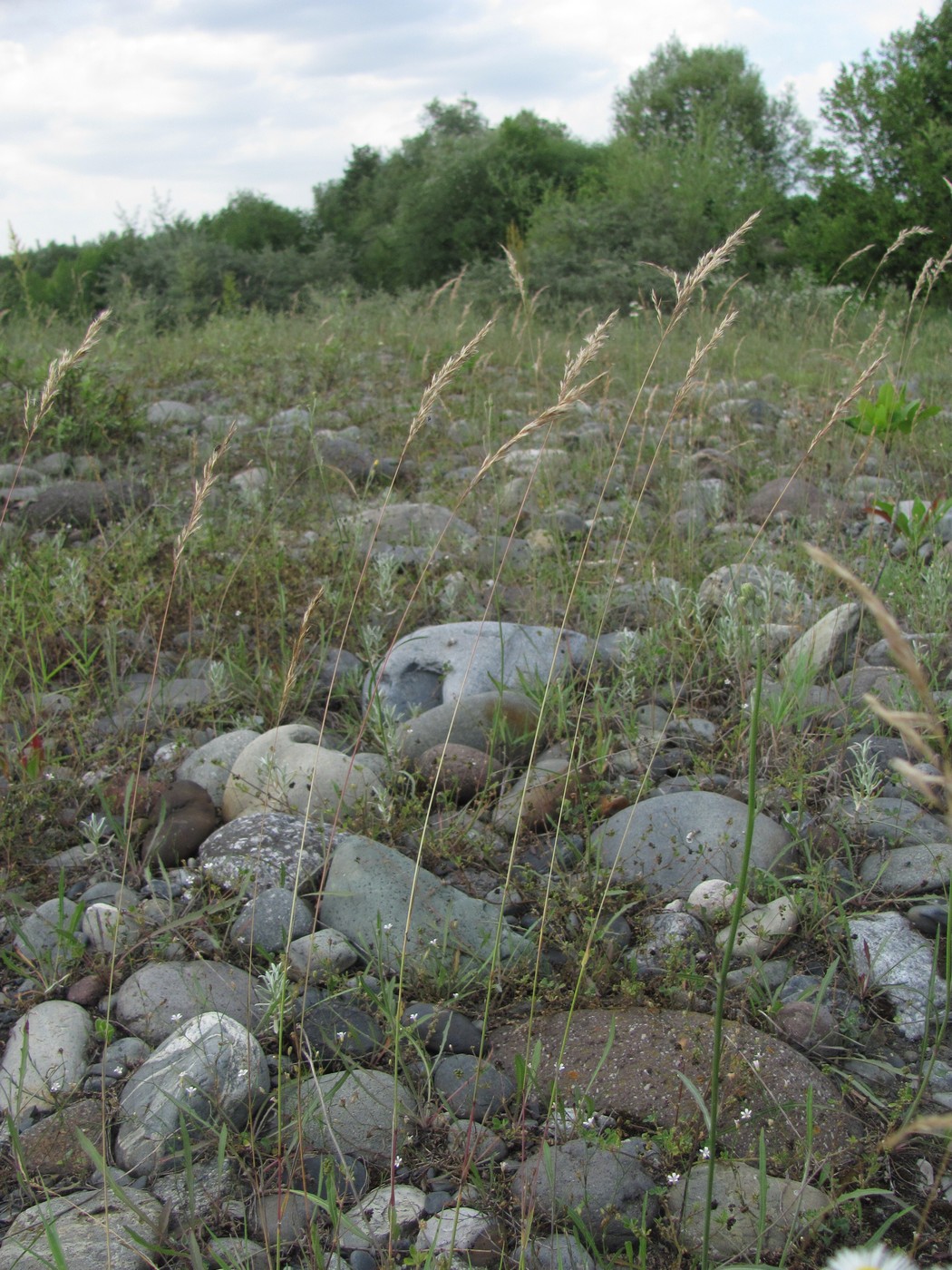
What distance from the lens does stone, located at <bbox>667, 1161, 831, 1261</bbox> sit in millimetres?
1315

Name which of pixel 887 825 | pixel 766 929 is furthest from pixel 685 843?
pixel 887 825

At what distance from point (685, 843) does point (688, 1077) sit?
0.59 metres

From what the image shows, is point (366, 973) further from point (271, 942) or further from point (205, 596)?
point (205, 596)

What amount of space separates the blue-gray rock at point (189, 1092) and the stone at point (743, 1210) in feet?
2.18

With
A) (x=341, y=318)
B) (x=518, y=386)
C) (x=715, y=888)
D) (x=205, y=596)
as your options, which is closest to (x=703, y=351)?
(x=715, y=888)

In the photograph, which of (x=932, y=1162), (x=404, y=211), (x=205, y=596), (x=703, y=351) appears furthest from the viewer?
(x=404, y=211)

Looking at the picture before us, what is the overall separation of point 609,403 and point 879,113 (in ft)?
35.6

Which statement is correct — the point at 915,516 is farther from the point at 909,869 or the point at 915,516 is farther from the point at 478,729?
the point at 478,729

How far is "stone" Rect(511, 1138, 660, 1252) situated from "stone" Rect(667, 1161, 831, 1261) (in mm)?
56

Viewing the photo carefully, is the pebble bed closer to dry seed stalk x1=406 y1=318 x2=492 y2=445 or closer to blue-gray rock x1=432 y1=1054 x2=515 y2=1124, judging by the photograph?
blue-gray rock x1=432 y1=1054 x2=515 y2=1124

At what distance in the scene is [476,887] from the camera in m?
2.12

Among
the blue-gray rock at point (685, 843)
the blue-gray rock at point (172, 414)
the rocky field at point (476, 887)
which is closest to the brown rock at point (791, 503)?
the rocky field at point (476, 887)

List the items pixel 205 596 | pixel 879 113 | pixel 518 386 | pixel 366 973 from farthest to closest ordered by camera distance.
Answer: pixel 879 113
pixel 518 386
pixel 205 596
pixel 366 973

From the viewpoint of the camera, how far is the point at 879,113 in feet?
44.1
